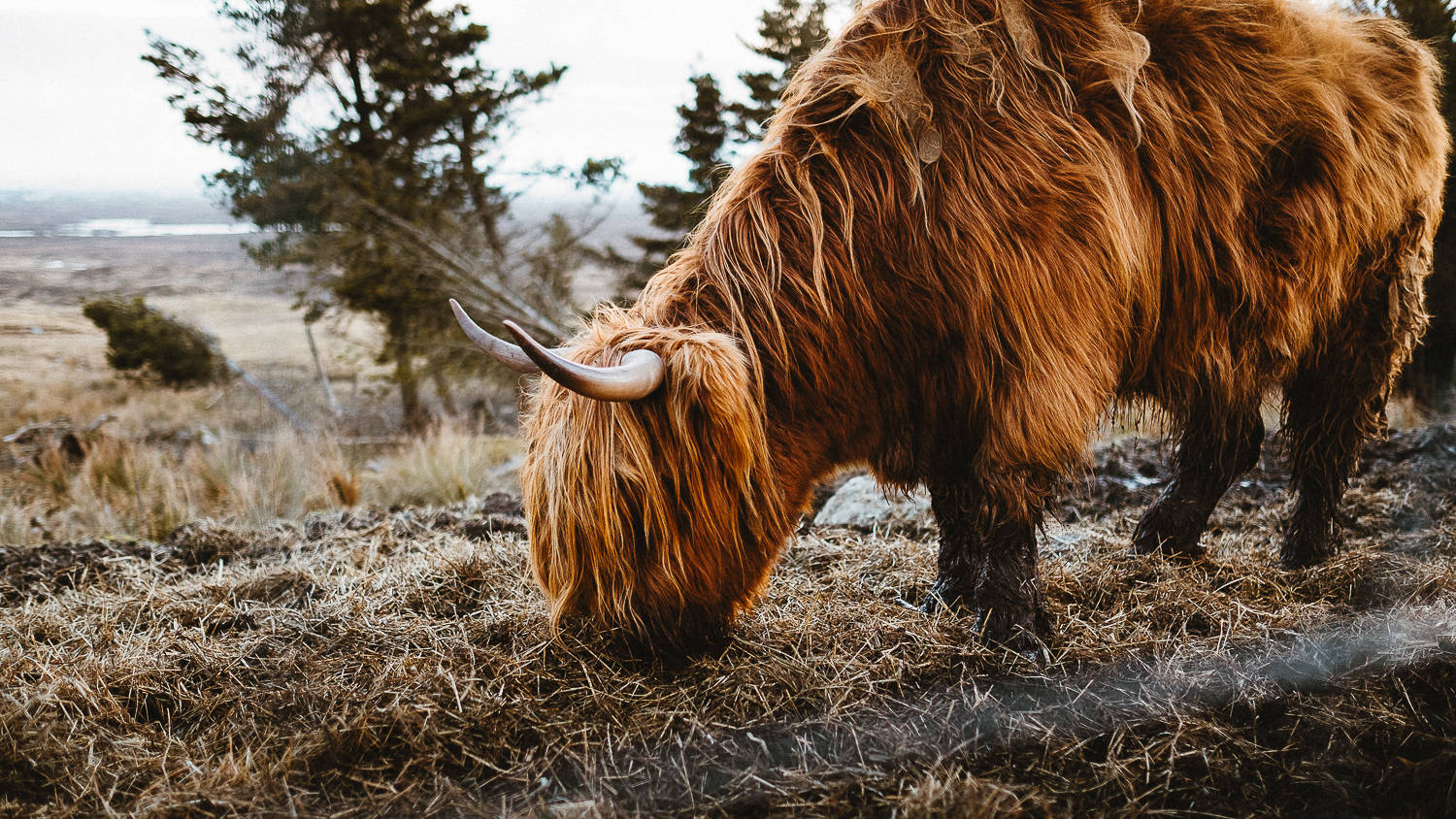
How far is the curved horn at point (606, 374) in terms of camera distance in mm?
1506

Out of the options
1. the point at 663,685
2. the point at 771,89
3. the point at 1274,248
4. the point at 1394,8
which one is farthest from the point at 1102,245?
the point at 771,89

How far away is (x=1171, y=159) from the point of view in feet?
7.46

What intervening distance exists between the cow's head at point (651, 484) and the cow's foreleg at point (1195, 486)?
201cm

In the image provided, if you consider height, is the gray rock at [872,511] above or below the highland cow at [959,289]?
below

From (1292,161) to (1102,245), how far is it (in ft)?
3.14

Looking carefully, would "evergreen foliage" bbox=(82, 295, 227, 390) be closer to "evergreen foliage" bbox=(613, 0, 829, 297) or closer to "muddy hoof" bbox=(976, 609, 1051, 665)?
"evergreen foliage" bbox=(613, 0, 829, 297)

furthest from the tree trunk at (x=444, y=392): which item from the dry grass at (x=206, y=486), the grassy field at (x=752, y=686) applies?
the grassy field at (x=752, y=686)

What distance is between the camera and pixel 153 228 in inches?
373

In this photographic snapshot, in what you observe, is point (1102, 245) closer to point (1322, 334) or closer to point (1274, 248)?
point (1274, 248)

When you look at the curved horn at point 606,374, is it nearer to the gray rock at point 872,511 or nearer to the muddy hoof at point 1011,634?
the muddy hoof at point 1011,634

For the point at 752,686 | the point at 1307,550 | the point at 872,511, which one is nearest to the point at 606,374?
the point at 752,686

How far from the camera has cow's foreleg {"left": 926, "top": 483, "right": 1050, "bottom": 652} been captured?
7.16ft

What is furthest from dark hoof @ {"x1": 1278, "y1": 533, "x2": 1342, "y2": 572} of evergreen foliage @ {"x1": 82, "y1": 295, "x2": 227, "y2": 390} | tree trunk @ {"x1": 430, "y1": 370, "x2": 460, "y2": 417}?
evergreen foliage @ {"x1": 82, "y1": 295, "x2": 227, "y2": 390}

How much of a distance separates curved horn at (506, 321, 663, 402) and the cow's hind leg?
8.81 ft
